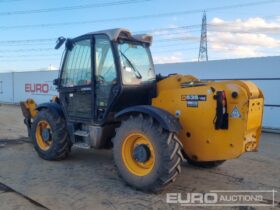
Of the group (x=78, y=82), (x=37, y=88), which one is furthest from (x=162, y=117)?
(x=37, y=88)

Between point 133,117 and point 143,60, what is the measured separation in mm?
1394

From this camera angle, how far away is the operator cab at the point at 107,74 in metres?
5.82

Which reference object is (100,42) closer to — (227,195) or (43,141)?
(43,141)

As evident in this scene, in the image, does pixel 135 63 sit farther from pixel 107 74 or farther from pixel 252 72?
pixel 252 72

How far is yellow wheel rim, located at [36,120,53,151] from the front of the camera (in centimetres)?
700

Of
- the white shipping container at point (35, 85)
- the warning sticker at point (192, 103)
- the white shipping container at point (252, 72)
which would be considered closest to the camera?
the warning sticker at point (192, 103)

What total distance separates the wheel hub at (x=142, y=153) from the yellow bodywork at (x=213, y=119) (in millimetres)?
634

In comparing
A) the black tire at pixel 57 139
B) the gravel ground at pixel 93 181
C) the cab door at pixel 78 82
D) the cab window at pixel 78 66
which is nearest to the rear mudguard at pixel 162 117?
the gravel ground at pixel 93 181

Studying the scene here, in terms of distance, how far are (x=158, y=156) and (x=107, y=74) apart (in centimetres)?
180

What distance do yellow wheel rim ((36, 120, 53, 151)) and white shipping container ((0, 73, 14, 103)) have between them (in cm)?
1741

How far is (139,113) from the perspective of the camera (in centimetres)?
529

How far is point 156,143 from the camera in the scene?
4.89 meters

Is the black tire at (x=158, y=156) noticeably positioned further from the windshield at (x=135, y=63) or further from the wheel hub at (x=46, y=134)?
the wheel hub at (x=46, y=134)

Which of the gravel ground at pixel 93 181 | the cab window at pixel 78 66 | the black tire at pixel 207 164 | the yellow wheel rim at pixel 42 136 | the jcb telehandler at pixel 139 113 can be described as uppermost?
the cab window at pixel 78 66
